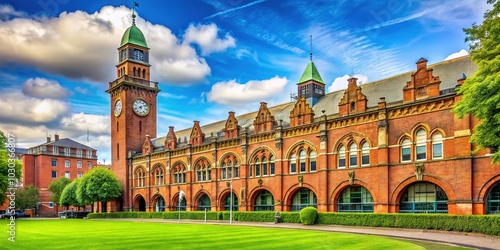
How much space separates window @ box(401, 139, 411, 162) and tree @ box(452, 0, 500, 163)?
1056 centimetres

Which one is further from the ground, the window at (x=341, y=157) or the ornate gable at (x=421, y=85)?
the ornate gable at (x=421, y=85)

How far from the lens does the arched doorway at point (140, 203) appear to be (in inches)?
2549

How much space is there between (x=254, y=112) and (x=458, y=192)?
28997 mm

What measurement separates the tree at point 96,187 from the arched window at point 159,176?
7.08 metres

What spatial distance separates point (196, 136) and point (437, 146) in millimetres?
32020

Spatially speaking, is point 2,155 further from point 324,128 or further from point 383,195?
point 383,195

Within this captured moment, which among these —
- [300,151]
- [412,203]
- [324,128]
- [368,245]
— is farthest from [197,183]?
[368,245]

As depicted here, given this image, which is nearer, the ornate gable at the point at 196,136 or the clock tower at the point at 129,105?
the ornate gable at the point at 196,136

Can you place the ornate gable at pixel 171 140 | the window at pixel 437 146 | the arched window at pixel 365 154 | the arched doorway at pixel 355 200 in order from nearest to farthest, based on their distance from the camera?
the window at pixel 437 146, the arched window at pixel 365 154, the arched doorway at pixel 355 200, the ornate gable at pixel 171 140

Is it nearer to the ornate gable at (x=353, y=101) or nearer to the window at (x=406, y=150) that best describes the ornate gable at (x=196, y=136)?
the ornate gable at (x=353, y=101)

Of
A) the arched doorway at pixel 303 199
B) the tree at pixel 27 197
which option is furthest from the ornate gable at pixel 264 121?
the tree at pixel 27 197

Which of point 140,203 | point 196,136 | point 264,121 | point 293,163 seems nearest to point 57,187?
point 140,203

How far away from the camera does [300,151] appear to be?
1657 inches

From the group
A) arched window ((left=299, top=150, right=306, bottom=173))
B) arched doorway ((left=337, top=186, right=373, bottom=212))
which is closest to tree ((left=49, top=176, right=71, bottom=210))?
Result: arched window ((left=299, top=150, right=306, bottom=173))
